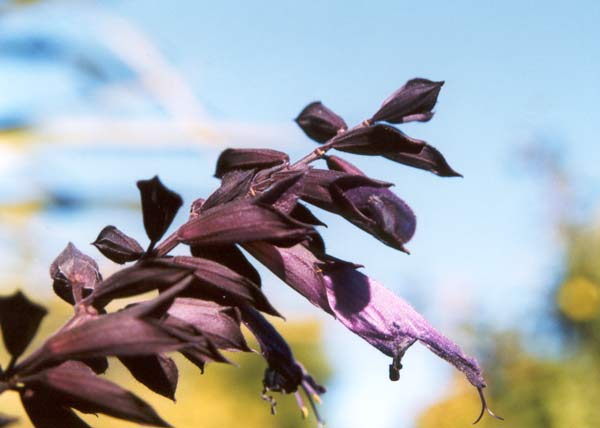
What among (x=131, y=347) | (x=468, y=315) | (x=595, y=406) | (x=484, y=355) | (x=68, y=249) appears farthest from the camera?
(x=468, y=315)

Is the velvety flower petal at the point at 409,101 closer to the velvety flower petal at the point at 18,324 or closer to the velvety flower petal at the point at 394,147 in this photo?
the velvety flower petal at the point at 394,147

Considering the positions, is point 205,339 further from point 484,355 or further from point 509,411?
point 484,355

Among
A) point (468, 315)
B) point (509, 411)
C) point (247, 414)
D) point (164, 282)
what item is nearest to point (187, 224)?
point (164, 282)

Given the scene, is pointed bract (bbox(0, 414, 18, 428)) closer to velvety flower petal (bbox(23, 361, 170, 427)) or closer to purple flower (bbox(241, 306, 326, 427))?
velvety flower petal (bbox(23, 361, 170, 427))

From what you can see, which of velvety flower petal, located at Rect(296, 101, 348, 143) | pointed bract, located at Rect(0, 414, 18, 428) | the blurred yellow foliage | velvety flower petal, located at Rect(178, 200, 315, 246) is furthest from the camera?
the blurred yellow foliage

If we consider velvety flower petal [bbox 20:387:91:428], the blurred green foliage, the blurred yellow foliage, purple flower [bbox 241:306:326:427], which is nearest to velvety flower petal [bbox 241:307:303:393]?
purple flower [bbox 241:306:326:427]

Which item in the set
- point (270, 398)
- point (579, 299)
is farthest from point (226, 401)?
point (270, 398)
